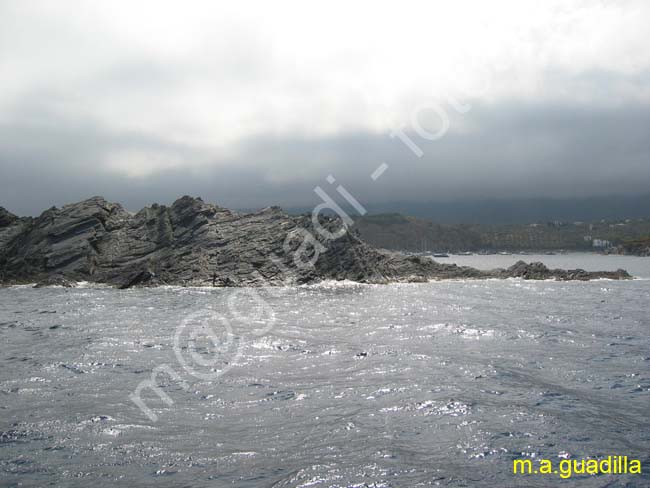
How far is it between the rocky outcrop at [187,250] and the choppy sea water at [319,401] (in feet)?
120

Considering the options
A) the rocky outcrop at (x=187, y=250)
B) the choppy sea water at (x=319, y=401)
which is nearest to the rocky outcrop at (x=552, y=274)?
the rocky outcrop at (x=187, y=250)

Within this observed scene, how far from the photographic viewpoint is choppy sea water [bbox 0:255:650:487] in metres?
12.2

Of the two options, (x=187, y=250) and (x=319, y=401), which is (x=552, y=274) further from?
(x=319, y=401)

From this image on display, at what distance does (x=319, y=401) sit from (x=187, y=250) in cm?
6363

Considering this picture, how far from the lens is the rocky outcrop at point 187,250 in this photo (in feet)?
242

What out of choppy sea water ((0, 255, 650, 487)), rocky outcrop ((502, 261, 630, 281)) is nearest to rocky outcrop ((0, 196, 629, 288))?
rocky outcrop ((502, 261, 630, 281))

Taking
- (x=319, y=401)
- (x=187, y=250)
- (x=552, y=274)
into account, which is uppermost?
(x=187, y=250)

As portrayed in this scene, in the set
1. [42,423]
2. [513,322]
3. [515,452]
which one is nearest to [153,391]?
[42,423]

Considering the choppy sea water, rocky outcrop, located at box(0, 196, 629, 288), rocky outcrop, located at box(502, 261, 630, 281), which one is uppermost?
rocky outcrop, located at box(0, 196, 629, 288)

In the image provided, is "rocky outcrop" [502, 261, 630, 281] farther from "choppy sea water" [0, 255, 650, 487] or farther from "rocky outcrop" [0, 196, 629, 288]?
"choppy sea water" [0, 255, 650, 487]

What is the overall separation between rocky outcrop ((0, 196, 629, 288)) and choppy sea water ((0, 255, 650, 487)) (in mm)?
36540

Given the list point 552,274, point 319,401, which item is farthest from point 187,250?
point 319,401

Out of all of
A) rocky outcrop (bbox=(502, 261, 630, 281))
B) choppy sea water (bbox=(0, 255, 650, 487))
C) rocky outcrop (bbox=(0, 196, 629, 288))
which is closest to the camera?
choppy sea water (bbox=(0, 255, 650, 487))

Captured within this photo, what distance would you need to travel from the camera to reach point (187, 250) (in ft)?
255
